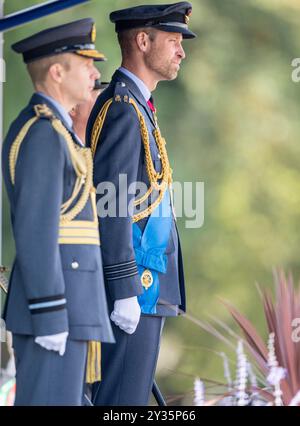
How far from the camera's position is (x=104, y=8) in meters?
6.65

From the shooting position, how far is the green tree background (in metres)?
6.86

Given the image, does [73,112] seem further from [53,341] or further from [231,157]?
[53,341]

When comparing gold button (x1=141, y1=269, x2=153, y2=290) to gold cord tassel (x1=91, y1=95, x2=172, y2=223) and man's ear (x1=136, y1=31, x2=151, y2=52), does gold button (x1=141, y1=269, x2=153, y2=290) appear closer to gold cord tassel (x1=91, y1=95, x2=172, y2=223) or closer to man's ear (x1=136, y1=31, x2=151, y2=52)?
gold cord tassel (x1=91, y1=95, x2=172, y2=223)

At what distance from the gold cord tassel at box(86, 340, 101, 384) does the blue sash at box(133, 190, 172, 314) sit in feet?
1.82

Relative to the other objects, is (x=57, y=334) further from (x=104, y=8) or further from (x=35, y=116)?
(x=104, y=8)

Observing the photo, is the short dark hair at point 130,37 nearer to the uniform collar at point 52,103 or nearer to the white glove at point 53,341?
the uniform collar at point 52,103

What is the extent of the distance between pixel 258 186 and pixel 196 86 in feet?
1.94

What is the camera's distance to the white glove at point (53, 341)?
471 cm

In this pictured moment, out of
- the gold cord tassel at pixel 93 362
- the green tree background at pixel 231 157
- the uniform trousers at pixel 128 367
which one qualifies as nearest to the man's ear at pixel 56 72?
the gold cord tassel at pixel 93 362

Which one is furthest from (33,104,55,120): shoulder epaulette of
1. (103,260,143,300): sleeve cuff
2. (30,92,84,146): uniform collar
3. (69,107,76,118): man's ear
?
(69,107,76,118): man's ear

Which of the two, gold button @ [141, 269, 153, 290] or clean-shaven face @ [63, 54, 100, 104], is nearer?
clean-shaven face @ [63, 54, 100, 104]

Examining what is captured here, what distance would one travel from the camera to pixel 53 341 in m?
4.71
